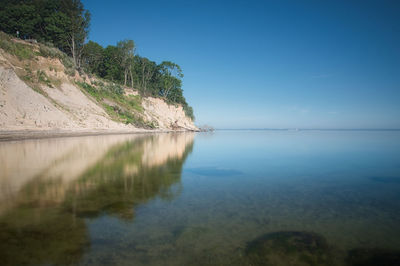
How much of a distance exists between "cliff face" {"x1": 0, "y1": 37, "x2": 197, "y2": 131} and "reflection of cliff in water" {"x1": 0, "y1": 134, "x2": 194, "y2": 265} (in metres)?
14.9

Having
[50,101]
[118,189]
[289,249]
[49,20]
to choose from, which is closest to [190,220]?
[289,249]

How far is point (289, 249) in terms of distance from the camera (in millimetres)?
3488

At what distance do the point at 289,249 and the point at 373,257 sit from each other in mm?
1285

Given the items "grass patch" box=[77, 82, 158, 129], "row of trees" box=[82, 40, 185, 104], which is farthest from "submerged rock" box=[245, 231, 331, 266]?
"row of trees" box=[82, 40, 185, 104]

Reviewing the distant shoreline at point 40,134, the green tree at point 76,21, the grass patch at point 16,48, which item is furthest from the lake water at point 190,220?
the green tree at point 76,21

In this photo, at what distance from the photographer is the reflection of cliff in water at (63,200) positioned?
10.9ft

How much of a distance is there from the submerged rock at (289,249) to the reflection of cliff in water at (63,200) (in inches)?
104

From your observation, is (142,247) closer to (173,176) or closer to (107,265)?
(107,265)

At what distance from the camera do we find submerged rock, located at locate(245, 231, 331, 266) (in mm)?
3195

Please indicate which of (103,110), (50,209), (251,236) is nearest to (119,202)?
(50,209)

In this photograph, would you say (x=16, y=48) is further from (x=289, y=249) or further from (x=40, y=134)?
(x=289, y=249)

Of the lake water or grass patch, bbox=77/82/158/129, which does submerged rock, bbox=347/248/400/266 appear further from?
grass patch, bbox=77/82/158/129

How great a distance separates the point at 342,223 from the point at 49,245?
5648 millimetres

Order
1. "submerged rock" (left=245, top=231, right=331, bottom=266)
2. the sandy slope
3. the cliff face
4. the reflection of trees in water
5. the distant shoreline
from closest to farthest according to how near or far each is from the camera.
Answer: "submerged rock" (left=245, top=231, right=331, bottom=266) → the reflection of trees in water → the distant shoreline → the sandy slope → the cliff face
